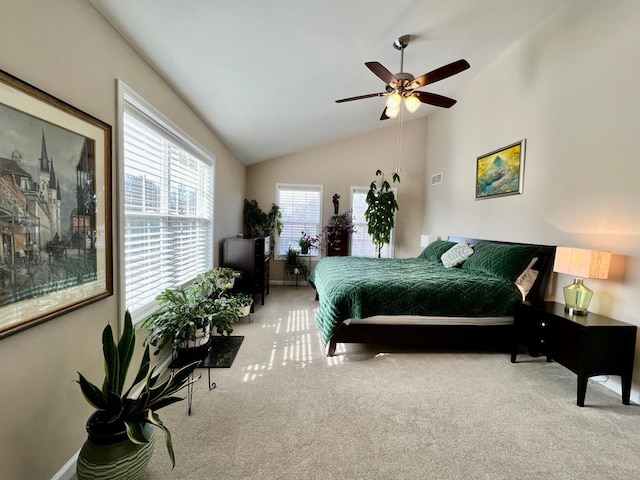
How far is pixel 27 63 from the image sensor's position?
1.09 meters

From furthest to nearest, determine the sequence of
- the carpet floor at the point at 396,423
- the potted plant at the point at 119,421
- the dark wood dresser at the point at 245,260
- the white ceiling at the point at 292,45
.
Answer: the dark wood dresser at the point at 245,260 < the white ceiling at the point at 292,45 < the carpet floor at the point at 396,423 < the potted plant at the point at 119,421

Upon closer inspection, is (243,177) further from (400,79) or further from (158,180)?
(400,79)

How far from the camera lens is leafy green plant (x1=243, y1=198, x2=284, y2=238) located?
5430 millimetres

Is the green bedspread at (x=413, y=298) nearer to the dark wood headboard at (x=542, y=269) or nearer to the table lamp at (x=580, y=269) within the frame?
the dark wood headboard at (x=542, y=269)

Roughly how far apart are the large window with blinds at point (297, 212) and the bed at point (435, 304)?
2.87 metres

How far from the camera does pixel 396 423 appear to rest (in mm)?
1758

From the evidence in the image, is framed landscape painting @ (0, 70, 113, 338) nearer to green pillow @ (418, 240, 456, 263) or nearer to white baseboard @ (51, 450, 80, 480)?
white baseboard @ (51, 450, 80, 480)

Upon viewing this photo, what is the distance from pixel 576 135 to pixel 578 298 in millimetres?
1487

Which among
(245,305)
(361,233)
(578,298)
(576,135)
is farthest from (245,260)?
(576,135)

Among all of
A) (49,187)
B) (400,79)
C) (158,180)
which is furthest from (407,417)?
(400,79)

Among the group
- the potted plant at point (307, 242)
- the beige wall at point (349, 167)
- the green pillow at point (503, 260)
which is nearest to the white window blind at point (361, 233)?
the beige wall at point (349, 167)

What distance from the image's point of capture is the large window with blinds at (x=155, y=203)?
186cm

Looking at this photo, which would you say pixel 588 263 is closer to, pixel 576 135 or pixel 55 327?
pixel 576 135

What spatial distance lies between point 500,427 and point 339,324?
129 centimetres
